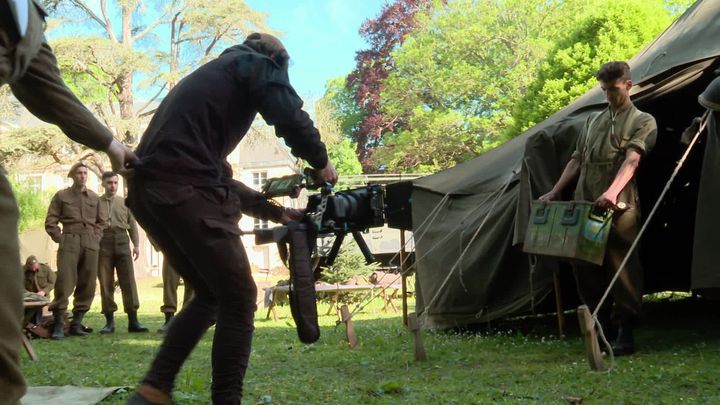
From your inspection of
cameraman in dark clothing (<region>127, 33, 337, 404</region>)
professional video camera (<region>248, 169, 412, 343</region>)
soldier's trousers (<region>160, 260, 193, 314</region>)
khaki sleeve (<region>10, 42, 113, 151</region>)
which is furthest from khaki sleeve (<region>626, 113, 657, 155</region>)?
soldier's trousers (<region>160, 260, 193, 314</region>)

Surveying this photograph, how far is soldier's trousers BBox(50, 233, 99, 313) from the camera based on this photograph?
356 inches

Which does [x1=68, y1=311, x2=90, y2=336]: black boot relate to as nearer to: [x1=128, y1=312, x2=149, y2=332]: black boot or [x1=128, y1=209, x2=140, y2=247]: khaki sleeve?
[x1=128, y1=312, x2=149, y2=332]: black boot

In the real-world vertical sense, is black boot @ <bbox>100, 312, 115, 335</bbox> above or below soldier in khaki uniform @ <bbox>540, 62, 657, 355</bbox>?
below

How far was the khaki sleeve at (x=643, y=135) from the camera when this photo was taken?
5.11 m

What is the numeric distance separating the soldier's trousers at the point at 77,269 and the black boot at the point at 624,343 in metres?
5.99

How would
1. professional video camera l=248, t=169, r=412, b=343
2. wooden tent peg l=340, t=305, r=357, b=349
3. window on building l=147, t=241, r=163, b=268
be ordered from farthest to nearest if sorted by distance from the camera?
window on building l=147, t=241, r=163, b=268 < wooden tent peg l=340, t=305, r=357, b=349 < professional video camera l=248, t=169, r=412, b=343

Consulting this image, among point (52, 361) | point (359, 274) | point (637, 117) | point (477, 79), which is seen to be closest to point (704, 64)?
point (637, 117)

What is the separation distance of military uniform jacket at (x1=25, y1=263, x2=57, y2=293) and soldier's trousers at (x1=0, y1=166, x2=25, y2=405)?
360 inches

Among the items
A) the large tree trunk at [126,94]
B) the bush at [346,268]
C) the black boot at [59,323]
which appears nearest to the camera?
the black boot at [59,323]

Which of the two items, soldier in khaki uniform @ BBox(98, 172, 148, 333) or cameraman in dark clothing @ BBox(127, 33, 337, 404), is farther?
soldier in khaki uniform @ BBox(98, 172, 148, 333)

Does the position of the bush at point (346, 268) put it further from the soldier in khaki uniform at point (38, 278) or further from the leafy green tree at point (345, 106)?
the leafy green tree at point (345, 106)

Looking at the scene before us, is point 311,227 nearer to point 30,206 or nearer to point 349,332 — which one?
point 349,332

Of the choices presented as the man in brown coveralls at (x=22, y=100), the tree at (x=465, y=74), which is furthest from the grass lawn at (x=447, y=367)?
the tree at (x=465, y=74)

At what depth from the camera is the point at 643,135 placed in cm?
514
